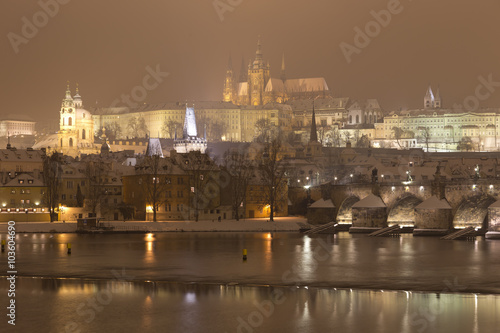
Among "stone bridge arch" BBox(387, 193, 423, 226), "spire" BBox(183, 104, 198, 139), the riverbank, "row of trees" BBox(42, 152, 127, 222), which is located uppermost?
"spire" BBox(183, 104, 198, 139)

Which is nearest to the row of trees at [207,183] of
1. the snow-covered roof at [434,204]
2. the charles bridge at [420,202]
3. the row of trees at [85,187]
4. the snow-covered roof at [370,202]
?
the row of trees at [85,187]

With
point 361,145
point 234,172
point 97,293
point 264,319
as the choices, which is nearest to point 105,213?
point 234,172

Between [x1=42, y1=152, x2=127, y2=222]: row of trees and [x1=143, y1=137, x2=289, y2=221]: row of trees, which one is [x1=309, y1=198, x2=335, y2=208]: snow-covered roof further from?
[x1=42, y1=152, x2=127, y2=222]: row of trees

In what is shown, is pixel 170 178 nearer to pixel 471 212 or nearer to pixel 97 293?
pixel 471 212

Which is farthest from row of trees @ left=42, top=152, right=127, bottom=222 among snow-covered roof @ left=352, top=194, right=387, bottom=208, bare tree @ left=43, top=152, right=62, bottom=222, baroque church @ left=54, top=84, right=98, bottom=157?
baroque church @ left=54, top=84, right=98, bottom=157

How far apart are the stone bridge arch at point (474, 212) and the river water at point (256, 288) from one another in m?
10.6

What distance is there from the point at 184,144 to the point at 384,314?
115 m

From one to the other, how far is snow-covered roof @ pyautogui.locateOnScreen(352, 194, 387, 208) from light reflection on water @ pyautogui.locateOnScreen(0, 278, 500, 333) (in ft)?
121

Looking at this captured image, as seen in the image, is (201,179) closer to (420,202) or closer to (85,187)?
(85,187)

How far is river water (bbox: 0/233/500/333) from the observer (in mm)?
26562

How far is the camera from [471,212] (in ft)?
212

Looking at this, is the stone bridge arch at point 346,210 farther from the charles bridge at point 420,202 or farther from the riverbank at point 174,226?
the riverbank at point 174,226

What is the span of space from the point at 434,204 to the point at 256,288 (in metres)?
35.3

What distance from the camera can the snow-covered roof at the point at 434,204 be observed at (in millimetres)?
65062
